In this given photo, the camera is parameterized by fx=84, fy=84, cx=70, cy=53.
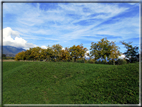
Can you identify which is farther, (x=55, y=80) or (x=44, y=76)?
(x=44, y=76)

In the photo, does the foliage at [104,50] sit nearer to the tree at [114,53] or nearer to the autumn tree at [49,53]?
the tree at [114,53]

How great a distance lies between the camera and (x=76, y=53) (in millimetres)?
16734

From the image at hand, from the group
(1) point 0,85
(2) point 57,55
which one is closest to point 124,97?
(1) point 0,85

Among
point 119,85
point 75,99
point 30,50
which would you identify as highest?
point 30,50

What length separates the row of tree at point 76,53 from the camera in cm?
1406

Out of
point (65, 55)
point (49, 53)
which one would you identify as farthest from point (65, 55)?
point (49, 53)

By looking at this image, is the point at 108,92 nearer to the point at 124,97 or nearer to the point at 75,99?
the point at 124,97

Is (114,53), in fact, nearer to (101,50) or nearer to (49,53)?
(101,50)

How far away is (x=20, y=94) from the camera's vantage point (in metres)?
5.24

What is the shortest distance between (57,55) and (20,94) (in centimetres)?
1282

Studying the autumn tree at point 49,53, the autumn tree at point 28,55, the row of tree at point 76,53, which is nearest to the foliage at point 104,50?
the row of tree at point 76,53

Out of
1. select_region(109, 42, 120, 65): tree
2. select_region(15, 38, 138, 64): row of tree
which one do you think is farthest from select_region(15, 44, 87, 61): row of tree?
select_region(109, 42, 120, 65): tree

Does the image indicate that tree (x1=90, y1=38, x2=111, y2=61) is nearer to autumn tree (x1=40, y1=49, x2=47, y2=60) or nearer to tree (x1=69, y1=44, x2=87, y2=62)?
tree (x1=69, y1=44, x2=87, y2=62)

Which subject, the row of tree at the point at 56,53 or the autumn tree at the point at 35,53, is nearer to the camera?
the row of tree at the point at 56,53
